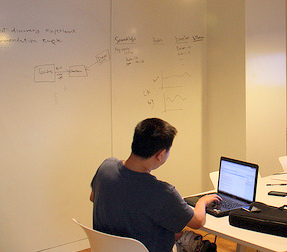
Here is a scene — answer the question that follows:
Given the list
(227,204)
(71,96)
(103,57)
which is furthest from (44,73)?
(227,204)

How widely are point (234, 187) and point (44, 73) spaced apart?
185 cm

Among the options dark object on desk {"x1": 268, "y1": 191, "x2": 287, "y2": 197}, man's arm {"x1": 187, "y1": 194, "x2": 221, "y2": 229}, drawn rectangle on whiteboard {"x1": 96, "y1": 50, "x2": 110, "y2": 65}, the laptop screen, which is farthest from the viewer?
drawn rectangle on whiteboard {"x1": 96, "y1": 50, "x2": 110, "y2": 65}

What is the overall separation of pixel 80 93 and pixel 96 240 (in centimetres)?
195

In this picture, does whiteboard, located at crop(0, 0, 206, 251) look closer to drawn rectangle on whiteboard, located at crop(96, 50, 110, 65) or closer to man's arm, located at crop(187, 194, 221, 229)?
drawn rectangle on whiteboard, located at crop(96, 50, 110, 65)

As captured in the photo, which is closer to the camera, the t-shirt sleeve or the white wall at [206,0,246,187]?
the t-shirt sleeve

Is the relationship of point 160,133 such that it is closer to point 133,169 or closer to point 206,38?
point 133,169

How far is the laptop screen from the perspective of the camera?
2131 mm

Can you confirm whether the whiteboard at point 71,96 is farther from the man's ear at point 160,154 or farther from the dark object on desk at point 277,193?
the man's ear at point 160,154

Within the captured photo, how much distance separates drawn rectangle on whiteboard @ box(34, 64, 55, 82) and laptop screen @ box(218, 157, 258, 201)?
65.5 inches

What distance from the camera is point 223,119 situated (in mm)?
4172

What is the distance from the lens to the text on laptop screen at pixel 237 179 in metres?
2.14

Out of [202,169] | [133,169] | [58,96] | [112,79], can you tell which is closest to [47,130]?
[58,96]

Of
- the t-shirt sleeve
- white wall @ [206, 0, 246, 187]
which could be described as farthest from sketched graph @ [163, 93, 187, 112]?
the t-shirt sleeve

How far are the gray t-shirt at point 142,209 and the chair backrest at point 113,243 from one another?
10 centimetres
